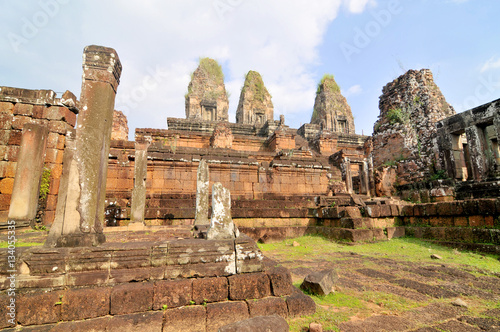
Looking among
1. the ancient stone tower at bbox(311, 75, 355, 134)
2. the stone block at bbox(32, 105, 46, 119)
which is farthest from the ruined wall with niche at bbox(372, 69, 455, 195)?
the ancient stone tower at bbox(311, 75, 355, 134)

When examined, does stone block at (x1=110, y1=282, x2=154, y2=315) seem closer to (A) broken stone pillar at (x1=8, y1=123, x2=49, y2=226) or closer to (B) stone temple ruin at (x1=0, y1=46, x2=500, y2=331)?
(B) stone temple ruin at (x1=0, y1=46, x2=500, y2=331)

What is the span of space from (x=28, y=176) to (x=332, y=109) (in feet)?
100

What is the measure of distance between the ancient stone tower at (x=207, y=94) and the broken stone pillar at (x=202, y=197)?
2359cm

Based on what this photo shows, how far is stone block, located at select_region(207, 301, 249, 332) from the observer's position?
7.61 feet

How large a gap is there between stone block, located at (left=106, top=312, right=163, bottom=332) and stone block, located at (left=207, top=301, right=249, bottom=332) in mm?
459

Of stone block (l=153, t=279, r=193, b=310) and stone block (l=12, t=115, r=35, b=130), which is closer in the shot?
stone block (l=153, t=279, r=193, b=310)

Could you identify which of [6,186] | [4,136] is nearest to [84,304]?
[6,186]

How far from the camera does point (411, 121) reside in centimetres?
1265

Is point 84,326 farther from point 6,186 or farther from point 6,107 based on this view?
point 6,107

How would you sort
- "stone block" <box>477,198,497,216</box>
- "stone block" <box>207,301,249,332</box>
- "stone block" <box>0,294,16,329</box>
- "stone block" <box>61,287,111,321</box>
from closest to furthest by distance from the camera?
"stone block" <box>0,294,16,329</box>, "stone block" <box>61,287,111,321</box>, "stone block" <box>207,301,249,332</box>, "stone block" <box>477,198,497,216</box>

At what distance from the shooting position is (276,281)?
268 centimetres

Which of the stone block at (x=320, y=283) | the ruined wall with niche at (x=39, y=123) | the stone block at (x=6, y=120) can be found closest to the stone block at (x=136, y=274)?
the stone block at (x=320, y=283)

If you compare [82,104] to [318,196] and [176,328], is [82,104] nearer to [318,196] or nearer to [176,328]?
[176,328]

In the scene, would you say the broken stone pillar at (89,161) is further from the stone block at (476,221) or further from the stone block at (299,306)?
the stone block at (476,221)
